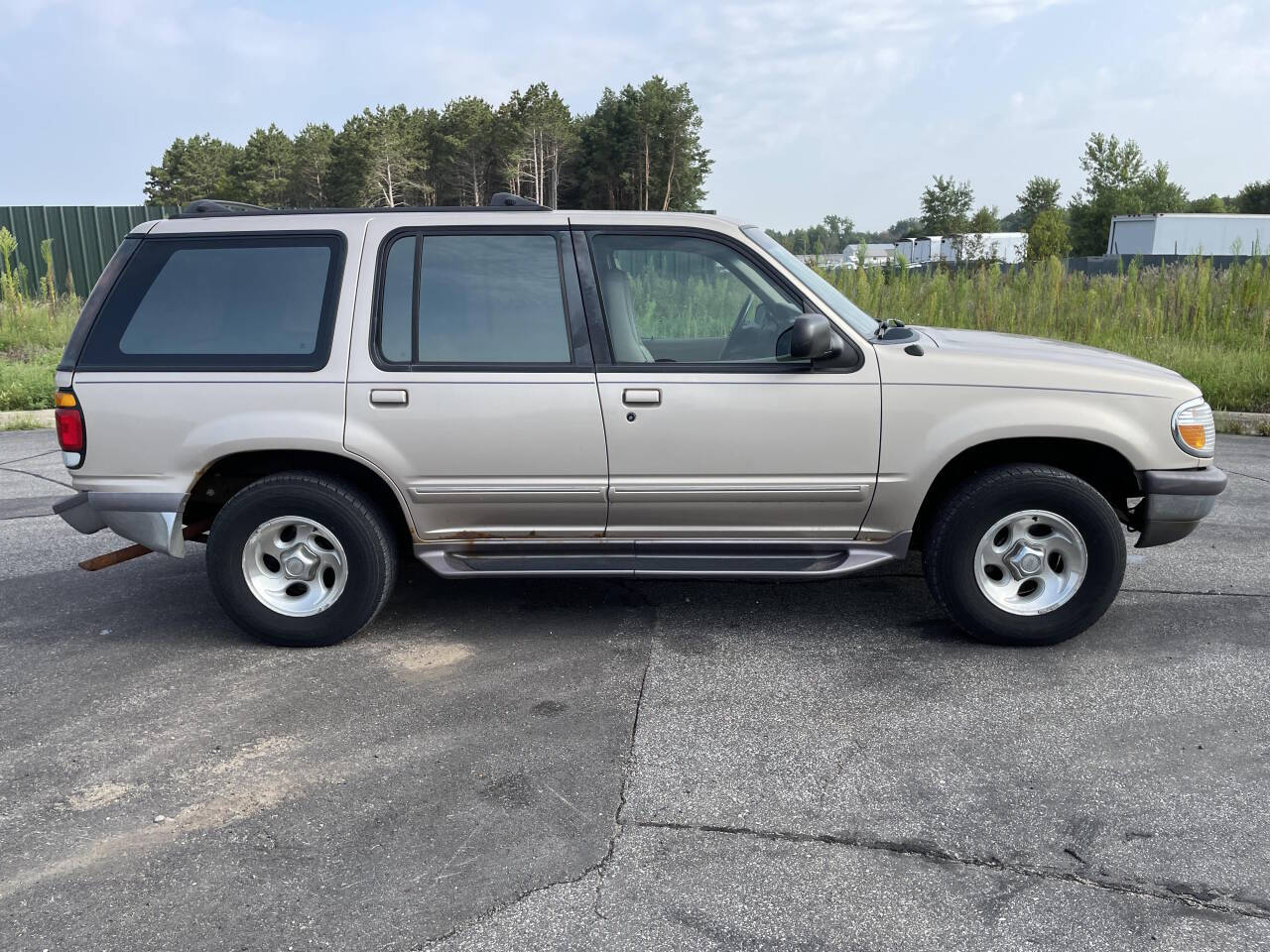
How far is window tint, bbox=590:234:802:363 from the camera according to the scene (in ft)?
14.7

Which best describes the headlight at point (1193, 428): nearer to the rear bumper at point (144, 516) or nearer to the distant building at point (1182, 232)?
the rear bumper at point (144, 516)

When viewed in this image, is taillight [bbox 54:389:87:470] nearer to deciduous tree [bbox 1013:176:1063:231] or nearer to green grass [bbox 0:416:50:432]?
green grass [bbox 0:416:50:432]

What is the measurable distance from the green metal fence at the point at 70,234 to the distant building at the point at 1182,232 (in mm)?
33088

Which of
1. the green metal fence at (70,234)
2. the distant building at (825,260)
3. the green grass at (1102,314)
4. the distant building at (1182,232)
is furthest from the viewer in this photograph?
the distant building at (1182,232)

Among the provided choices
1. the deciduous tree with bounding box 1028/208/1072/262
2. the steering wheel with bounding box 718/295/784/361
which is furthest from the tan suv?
the deciduous tree with bounding box 1028/208/1072/262

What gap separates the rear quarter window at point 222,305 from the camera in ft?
14.7

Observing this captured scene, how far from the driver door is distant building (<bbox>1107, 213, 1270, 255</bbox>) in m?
36.7

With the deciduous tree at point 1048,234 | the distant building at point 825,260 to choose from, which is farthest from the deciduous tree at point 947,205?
the distant building at point 825,260

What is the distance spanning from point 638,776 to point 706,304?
2.36 m

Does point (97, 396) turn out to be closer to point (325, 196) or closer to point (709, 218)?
point (709, 218)

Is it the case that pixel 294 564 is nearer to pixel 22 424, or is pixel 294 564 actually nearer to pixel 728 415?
pixel 728 415

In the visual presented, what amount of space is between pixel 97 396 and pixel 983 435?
12.9 ft

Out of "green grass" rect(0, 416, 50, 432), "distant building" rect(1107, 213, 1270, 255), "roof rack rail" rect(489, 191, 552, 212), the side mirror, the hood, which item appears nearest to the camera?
the side mirror

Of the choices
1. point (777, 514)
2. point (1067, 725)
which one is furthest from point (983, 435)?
point (1067, 725)
